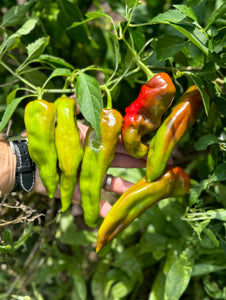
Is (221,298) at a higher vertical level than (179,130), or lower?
lower

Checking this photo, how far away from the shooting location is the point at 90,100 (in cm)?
113

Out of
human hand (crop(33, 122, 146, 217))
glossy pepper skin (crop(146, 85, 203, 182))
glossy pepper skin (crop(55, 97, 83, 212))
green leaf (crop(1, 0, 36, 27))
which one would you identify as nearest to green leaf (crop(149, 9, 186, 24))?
glossy pepper skin (crop(146, 85, 203, 182))

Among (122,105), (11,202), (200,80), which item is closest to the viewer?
(200,80)

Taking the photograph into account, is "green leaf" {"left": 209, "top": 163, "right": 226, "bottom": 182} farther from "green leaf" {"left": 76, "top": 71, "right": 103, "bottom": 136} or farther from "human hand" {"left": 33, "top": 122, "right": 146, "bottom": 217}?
"green leaf" {"left": 76, "top": 71, "right": 103, "bottom": 136}

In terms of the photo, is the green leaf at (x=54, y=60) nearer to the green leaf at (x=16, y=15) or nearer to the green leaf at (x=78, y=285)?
the green leaf at (x=16, y=15)

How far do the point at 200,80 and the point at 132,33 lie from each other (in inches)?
11.7

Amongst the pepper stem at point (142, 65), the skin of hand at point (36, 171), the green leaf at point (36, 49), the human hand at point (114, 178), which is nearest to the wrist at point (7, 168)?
the skin of hand at point (36, 171)

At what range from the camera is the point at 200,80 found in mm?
1182

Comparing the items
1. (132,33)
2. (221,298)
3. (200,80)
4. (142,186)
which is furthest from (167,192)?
(221,298)

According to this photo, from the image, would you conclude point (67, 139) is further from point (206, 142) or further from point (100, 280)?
point (100, 280)

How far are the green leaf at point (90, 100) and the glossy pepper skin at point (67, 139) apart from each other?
0.32 ft

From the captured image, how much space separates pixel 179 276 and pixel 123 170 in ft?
1.65

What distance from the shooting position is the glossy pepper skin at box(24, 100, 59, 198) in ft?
3.96

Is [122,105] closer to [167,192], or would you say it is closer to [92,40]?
[92,40]
